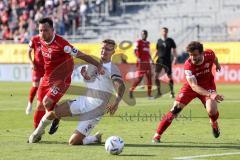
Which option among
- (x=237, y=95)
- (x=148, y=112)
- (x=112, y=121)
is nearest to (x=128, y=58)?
(x=237, y=95)

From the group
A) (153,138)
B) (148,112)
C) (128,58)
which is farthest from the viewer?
(128,58)

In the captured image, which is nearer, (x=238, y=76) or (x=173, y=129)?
(x=173, y=129)

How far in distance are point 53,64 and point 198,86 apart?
9.26 ft

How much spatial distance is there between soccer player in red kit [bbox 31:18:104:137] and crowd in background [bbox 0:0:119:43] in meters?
29.3

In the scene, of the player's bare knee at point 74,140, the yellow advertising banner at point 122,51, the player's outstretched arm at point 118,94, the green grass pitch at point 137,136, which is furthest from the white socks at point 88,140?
the yellow advertising banner at point 122,51

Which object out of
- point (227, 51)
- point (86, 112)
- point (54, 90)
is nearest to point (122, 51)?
point (227, 51)

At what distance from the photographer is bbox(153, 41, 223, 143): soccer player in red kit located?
1334 centimetres

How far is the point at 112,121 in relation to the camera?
1788 cm

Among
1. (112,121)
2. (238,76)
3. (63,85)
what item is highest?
(63,85)

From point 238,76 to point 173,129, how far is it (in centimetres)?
1898

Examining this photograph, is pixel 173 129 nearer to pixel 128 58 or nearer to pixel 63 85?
pixel 63 85

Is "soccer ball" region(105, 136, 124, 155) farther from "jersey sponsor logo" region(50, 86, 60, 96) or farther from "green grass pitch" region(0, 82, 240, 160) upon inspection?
"jersey sponsor logo" region(50, 86, 60, 96)

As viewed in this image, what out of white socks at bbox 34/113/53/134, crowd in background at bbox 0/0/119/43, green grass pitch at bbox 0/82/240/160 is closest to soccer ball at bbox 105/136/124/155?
green grass pitch at bbox 0/82/240/160

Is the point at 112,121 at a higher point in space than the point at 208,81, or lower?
lower
